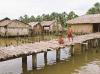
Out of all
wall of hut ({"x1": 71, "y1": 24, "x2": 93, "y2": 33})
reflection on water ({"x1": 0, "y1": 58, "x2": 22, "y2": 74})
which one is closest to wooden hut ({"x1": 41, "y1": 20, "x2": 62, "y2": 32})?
wall of hut ({"x1": 71, "y1": 24, "x2": 93, "y2": 33})

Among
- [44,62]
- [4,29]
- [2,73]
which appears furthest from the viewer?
[4,29]

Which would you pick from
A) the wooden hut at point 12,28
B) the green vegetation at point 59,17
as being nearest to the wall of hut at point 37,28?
the wooden hut at point 12,28

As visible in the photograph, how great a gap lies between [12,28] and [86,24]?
567 inches

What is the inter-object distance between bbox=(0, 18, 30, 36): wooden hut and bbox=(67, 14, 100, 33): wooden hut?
10.8 meters

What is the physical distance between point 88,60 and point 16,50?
33.0 feet

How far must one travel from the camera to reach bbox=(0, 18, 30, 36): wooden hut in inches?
1725

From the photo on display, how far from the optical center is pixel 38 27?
190ft

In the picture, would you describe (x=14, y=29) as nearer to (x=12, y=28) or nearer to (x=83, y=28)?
(x=12, y=28)

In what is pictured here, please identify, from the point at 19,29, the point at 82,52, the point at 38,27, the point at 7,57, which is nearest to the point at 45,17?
the point at 38,27

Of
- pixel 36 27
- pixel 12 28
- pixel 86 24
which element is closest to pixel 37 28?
pixel 36 27

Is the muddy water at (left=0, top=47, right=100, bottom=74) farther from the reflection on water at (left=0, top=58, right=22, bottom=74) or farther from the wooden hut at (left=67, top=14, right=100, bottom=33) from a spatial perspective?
the wooden hut at (left=67, top=14, right=100, bottom=33)

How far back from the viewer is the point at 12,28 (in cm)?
4453

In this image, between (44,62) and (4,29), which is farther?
(4,29)

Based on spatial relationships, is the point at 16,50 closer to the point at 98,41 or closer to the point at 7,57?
the point at 7,57
